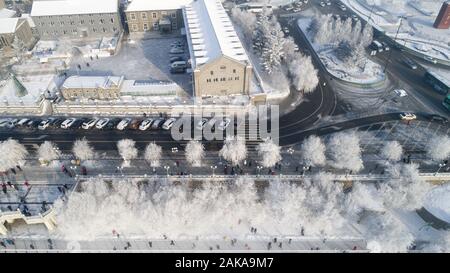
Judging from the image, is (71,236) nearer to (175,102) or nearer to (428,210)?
(175,102)

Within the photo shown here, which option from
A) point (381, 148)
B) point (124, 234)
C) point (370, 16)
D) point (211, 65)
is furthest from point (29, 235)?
point (370, 16)

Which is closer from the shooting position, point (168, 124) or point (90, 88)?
point (168, 124)

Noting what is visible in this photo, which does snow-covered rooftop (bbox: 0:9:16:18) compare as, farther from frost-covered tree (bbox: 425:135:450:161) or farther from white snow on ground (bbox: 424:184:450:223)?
white snow on ground (bbox: 424:184:450:223)

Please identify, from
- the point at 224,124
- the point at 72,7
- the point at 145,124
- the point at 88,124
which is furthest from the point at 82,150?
the point at 72,7

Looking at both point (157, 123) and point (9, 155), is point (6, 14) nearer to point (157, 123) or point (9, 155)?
point (9, 155)

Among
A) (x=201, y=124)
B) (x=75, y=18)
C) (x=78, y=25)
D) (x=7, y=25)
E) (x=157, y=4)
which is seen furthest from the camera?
(x=157, y=4)

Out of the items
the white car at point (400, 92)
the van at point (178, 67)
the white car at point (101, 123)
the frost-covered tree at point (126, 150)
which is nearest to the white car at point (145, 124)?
the frost-covered tree at point (126, 150)

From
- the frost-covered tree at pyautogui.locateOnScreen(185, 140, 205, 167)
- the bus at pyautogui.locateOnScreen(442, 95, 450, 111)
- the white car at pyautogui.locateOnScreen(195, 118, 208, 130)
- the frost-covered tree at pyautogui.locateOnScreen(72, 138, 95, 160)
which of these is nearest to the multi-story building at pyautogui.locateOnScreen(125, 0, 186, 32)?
the white car at pyautogui.locateOnScreen(195, 118, 208, 130)
